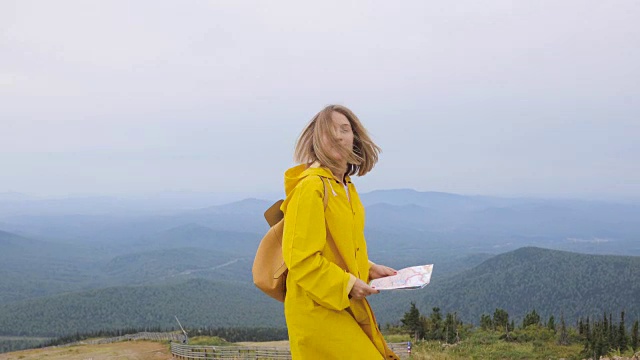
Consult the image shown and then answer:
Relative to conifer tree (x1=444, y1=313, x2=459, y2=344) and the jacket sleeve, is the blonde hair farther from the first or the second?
conifer tree (x1=444, y1=313, x2=459, y2=344)

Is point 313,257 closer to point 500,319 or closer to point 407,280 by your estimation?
point 407,280

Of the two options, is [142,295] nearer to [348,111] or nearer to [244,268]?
[244,268]

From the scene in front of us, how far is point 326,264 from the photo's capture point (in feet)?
A: 8.42

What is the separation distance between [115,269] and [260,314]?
110 metres

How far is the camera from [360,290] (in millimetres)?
2598

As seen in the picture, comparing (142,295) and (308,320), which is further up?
(308,320)

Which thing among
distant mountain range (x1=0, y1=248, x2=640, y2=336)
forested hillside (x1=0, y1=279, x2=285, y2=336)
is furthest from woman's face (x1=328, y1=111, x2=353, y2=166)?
forested hillside (x1=0, y1=279, x2=285, y2=336)

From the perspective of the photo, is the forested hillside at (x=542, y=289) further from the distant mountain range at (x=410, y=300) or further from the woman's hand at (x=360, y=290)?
the woman's hand at (x=360, y=290)

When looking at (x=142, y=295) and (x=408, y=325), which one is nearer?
(x=408, y=325)

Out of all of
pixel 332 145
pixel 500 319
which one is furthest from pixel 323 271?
pixel 500 319

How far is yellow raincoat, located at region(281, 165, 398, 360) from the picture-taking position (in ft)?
8.38

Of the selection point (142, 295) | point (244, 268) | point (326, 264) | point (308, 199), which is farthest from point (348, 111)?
point (244, 268)

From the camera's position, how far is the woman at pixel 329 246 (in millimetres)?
2557

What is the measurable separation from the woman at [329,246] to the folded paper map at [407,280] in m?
0.12
